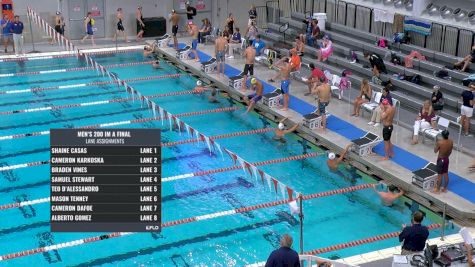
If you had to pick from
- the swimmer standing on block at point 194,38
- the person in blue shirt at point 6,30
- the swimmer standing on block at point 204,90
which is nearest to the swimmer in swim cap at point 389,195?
the swimmer standing on block at point 204,90

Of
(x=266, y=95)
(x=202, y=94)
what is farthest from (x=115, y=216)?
(x=202, y=94)

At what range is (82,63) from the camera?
23156 mm

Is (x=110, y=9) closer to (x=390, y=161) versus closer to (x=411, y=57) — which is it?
(x=411, y=57)

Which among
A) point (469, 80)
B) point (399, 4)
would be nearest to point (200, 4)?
point (399, 4)

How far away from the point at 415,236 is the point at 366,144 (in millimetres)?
5381

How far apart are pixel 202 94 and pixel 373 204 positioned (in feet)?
26.5

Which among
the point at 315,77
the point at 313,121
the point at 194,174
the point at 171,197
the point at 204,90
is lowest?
the point at 171,197

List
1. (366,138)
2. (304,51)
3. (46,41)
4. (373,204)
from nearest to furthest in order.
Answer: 1. (373,204)
2. (366,138)
3. (304,51)
4. (46,41)

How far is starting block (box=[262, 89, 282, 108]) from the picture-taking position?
17.9 metres

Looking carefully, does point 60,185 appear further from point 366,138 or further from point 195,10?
point 195,10

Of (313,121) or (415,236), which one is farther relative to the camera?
(313,121)

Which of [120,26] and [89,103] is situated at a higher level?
[120,26]

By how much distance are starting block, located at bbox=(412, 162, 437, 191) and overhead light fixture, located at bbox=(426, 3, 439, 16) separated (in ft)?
27.1

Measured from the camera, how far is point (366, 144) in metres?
14.6
